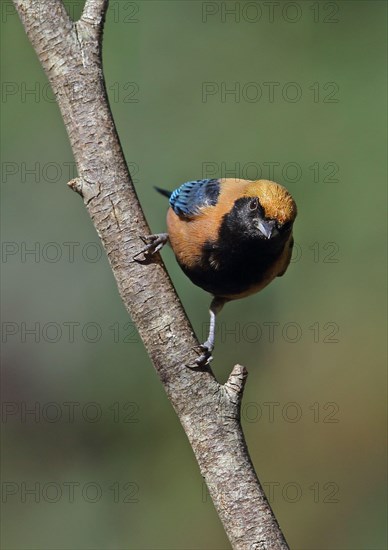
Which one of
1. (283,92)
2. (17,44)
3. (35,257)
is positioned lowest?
(35,257)

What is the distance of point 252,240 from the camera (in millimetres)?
4398

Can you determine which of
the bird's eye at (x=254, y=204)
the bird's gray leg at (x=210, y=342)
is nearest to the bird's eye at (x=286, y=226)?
the bird's eye at (x=254, y=204)

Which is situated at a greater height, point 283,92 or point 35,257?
point 283,92

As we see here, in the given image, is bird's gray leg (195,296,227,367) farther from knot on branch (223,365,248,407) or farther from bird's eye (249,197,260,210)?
bird's eye (249,197,260,210)

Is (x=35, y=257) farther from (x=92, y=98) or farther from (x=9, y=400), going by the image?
(x=92, y=98)

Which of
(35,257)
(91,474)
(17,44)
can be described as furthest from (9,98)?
(91,474)

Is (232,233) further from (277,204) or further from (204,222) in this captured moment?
(277,204)

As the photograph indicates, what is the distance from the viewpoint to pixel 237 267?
4516 millimetres

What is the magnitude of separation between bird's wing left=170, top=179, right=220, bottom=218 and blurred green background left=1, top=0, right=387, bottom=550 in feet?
4.14

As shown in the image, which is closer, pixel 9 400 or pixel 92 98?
pixel 92 98

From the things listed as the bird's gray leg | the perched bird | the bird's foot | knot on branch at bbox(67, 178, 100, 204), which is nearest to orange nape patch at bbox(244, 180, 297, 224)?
the perched bird

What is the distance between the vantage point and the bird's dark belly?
4.49 metres

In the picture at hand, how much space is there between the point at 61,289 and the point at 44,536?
183cm

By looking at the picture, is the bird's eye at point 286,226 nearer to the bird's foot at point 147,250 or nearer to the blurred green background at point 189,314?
the bird's foot at point 147,250
